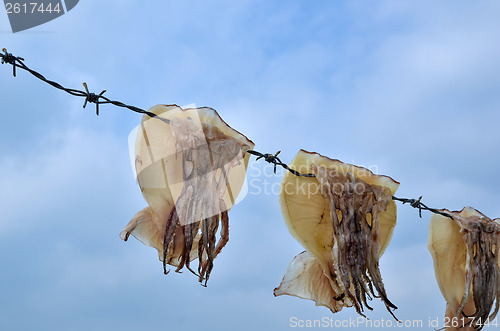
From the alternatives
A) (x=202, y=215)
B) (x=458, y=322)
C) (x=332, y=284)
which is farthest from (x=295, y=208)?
(x=458, y=322)

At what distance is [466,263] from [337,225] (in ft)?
5.27

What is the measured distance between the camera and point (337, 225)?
11.4 feet

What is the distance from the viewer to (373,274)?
3482 mm

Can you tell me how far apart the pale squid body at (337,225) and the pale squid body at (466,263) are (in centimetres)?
74

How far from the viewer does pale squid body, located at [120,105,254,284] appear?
9.68 feet

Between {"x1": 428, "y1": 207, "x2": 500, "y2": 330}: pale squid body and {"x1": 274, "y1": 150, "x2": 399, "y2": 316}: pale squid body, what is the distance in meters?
0.74

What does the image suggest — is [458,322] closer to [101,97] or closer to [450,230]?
[450,230]

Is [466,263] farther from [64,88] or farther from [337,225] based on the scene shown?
[64,88]

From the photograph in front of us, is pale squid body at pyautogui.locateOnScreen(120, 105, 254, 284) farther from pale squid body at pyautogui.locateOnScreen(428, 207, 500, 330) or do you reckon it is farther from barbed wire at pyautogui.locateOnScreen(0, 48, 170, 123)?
pale squid body at pyautogui.locateOnScreen(428, 207, 500, 330)

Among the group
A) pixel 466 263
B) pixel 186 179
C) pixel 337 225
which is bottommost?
pixel 466 263

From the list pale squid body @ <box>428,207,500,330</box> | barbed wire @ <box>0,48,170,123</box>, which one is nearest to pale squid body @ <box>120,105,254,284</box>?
barbed wire @ <box>0,48,170,123</box>

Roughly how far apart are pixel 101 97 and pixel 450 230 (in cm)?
327

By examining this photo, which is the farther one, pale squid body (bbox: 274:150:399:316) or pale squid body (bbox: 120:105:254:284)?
pale squid body (bbox: 274:150:399:316)

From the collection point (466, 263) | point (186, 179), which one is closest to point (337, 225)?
point (186, 179)
